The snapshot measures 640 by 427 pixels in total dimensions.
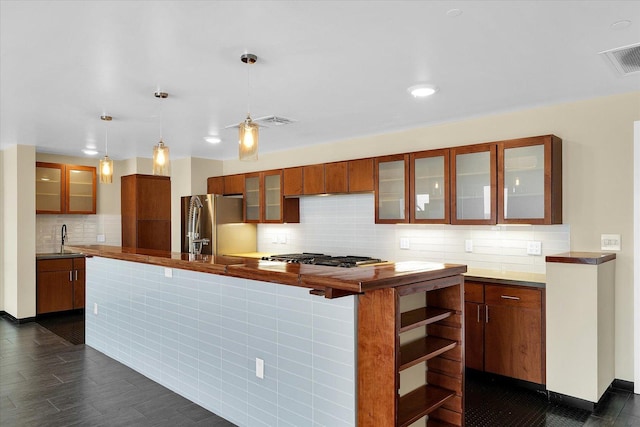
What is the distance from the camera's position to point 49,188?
6.33m

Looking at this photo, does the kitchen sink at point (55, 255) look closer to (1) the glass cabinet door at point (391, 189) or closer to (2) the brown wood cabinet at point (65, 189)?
(2) the brown wood cabinet at point (65, 189)

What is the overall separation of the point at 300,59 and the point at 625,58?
2.04m

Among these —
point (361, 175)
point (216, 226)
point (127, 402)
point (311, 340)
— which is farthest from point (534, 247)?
point (216, 226)

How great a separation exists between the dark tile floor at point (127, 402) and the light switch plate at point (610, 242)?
1.14 m

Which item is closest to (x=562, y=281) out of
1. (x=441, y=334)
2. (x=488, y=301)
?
(x=488, y=301)

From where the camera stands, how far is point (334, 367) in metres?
2.26

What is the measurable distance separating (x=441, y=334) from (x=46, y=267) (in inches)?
223

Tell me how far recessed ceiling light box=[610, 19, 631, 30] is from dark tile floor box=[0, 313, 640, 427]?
249cm

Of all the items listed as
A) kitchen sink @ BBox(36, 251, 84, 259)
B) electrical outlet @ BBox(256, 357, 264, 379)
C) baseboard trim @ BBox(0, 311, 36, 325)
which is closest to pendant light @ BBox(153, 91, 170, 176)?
electrical outlet @ BBox(256, 357, 264, 379)

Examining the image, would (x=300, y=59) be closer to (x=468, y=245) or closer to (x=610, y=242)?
(x=468, y=245)

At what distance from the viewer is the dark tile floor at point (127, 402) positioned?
9.66ft

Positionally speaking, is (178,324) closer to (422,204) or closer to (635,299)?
(422,204)

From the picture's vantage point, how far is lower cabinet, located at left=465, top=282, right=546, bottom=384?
11.3 ft

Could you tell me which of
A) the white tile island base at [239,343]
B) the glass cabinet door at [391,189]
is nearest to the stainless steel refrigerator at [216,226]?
the white tile island base at [239,343]
